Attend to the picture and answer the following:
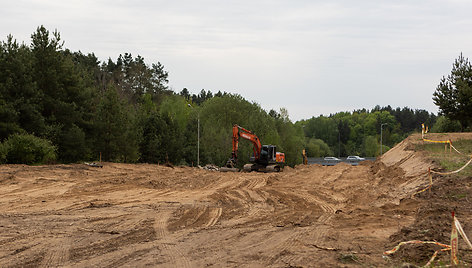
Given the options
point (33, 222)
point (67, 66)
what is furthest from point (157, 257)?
point (67, 66)

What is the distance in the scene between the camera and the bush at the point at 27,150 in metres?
30.7

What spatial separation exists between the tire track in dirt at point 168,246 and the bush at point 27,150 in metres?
21.2

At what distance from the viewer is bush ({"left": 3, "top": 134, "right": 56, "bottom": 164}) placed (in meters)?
30.7

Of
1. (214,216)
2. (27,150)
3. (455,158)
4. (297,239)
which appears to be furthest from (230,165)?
(297,239)

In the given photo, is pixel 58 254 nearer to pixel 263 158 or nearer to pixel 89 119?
pixel 263 158

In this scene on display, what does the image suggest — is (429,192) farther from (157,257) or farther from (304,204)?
(157,257)

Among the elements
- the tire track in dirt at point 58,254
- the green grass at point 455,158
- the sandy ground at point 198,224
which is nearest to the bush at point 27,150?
the sandy ground at point 198,224

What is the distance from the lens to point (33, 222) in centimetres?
1230

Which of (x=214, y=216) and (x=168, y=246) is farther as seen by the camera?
(x=214, y=216)

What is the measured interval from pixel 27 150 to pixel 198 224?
896 inches

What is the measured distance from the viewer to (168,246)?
9.51 meters

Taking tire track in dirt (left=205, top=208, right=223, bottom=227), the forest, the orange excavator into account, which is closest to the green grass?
tire track in dirt (left=205, top=208, right=223, bottom=227)

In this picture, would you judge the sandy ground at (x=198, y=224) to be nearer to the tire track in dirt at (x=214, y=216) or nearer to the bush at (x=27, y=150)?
the tire track in dirt at (x=214, y=216)

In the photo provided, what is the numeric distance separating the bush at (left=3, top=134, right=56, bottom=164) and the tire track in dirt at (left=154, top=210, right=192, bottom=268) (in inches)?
835
